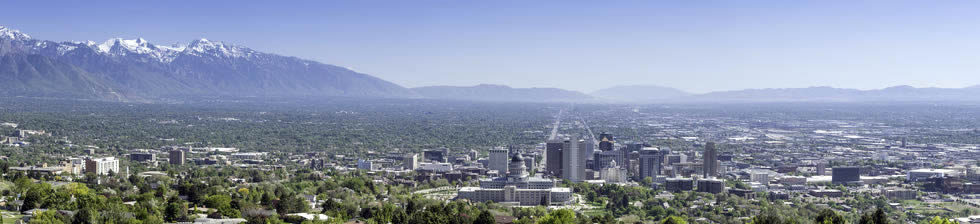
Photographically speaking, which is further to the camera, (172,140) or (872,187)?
(172,140)

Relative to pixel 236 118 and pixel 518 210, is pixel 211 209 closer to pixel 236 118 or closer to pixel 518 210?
pixel 518 210

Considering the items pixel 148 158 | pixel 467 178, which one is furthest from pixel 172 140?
pixel 467 178

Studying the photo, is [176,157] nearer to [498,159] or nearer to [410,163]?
[410,163]

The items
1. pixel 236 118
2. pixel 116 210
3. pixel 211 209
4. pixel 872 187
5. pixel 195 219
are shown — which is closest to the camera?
pixel 116 210

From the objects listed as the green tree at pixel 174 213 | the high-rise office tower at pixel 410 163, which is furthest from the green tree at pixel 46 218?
the high-rise office tower at pixel 410 163

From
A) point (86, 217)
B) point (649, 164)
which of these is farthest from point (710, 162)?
point (86, 217)
